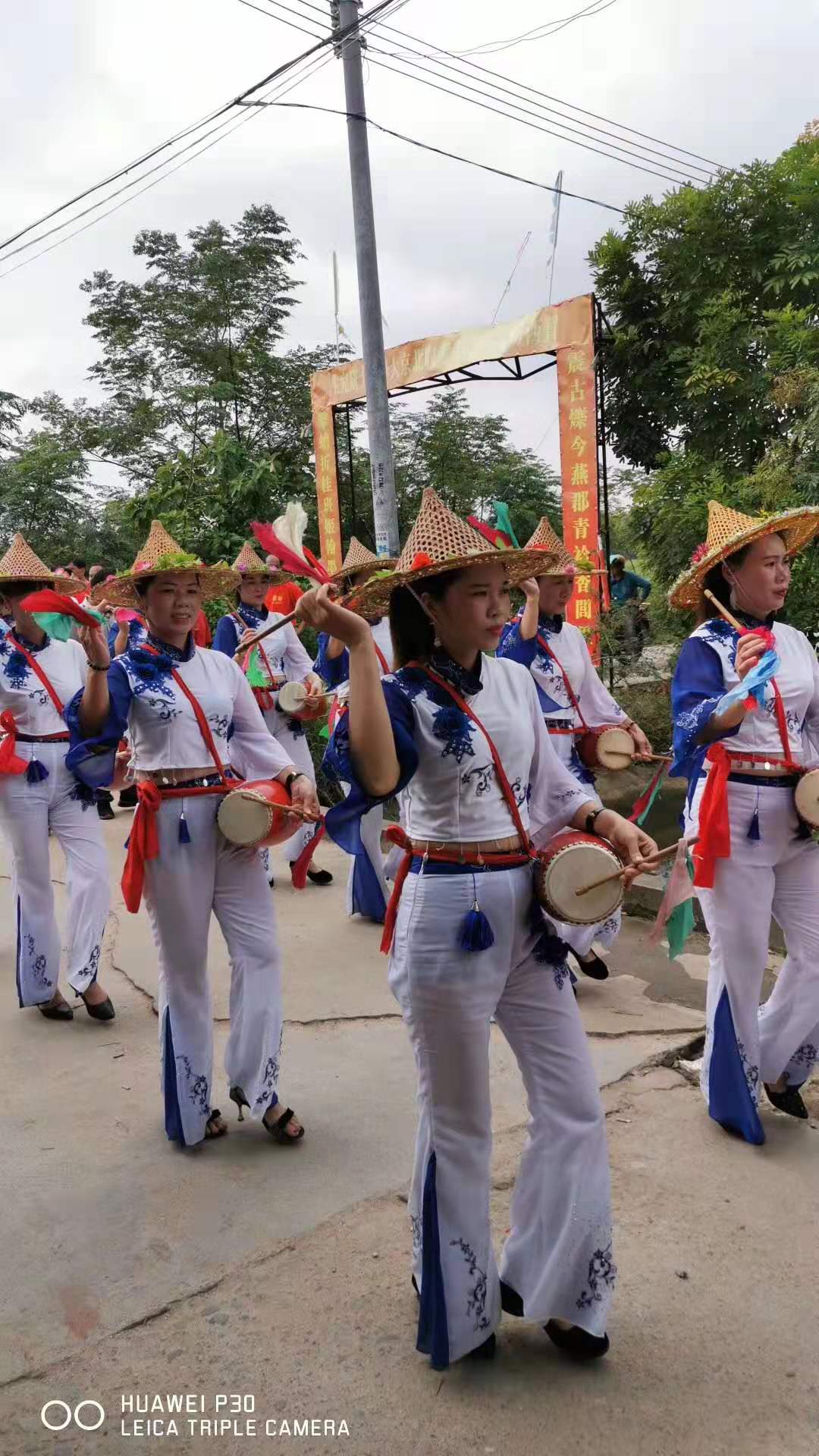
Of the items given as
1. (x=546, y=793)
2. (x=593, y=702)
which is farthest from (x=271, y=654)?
(x=546, y=793)

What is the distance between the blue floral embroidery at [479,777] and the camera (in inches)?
94.1

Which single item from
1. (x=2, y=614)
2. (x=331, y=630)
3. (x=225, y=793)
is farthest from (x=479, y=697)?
(x=2, y=614)

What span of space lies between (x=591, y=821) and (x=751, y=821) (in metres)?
1.03

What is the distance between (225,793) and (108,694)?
0.51 metres

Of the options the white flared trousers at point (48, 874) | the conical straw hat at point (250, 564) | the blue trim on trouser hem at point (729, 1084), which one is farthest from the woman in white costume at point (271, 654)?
the blue trim on trouser hem at point (729, 1084)

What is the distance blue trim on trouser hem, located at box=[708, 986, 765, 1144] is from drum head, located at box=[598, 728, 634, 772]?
5.67 ft

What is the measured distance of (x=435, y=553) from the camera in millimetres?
2375

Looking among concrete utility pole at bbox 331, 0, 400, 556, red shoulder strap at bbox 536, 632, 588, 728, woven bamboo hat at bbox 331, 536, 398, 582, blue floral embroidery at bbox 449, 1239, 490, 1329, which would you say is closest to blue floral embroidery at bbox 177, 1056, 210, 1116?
blue floral embroidery at bbox 449, 1239, 490, 1329

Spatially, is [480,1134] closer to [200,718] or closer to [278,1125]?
[278,1125]

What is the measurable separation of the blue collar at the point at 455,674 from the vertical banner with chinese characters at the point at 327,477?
10039 mm

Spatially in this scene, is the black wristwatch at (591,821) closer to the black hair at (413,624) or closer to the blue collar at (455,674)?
the blue collar at (455,674)

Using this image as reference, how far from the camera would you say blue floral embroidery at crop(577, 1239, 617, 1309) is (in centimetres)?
238

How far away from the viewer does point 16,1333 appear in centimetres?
265

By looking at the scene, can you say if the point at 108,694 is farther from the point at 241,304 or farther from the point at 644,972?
the point at 241,304
